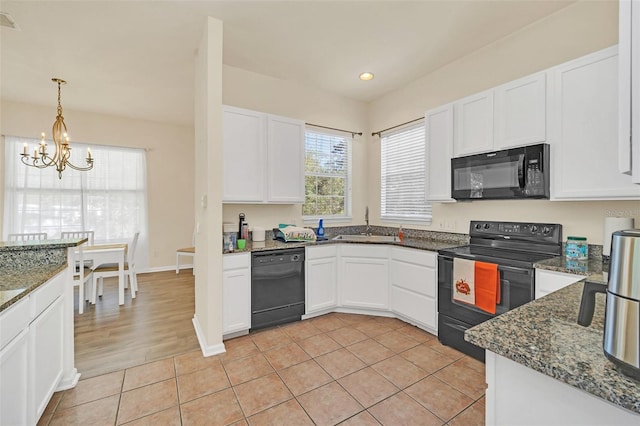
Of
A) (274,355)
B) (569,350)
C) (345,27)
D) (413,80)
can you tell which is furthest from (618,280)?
(413,80)

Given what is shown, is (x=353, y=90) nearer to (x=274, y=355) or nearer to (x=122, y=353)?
(x=274, y=355)

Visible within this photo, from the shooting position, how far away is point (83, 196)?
500 centimetres

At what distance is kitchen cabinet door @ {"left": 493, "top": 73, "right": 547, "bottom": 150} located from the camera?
88.7 inches

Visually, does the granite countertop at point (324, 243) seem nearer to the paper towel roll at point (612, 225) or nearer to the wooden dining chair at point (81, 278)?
the paper towel roll at point (612, 225)

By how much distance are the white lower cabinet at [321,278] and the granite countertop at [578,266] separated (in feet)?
6.27

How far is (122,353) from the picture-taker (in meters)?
2.52

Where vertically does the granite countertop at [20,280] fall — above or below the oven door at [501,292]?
above

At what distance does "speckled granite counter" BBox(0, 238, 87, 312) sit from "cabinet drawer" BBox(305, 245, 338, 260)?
6.50 ft

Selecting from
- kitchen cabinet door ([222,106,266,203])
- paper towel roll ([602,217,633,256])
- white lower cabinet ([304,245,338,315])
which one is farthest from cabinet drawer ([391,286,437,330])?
kitchen cabinet door ([222,106,266,203])

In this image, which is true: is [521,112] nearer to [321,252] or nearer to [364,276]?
[364,276]

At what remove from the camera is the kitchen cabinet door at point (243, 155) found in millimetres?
2920

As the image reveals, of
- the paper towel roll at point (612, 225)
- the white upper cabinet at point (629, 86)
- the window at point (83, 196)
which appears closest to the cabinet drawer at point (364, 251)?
the paper towel roll at point (612, 225)

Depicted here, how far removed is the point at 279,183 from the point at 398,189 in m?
1.66

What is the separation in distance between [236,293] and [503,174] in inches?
103
